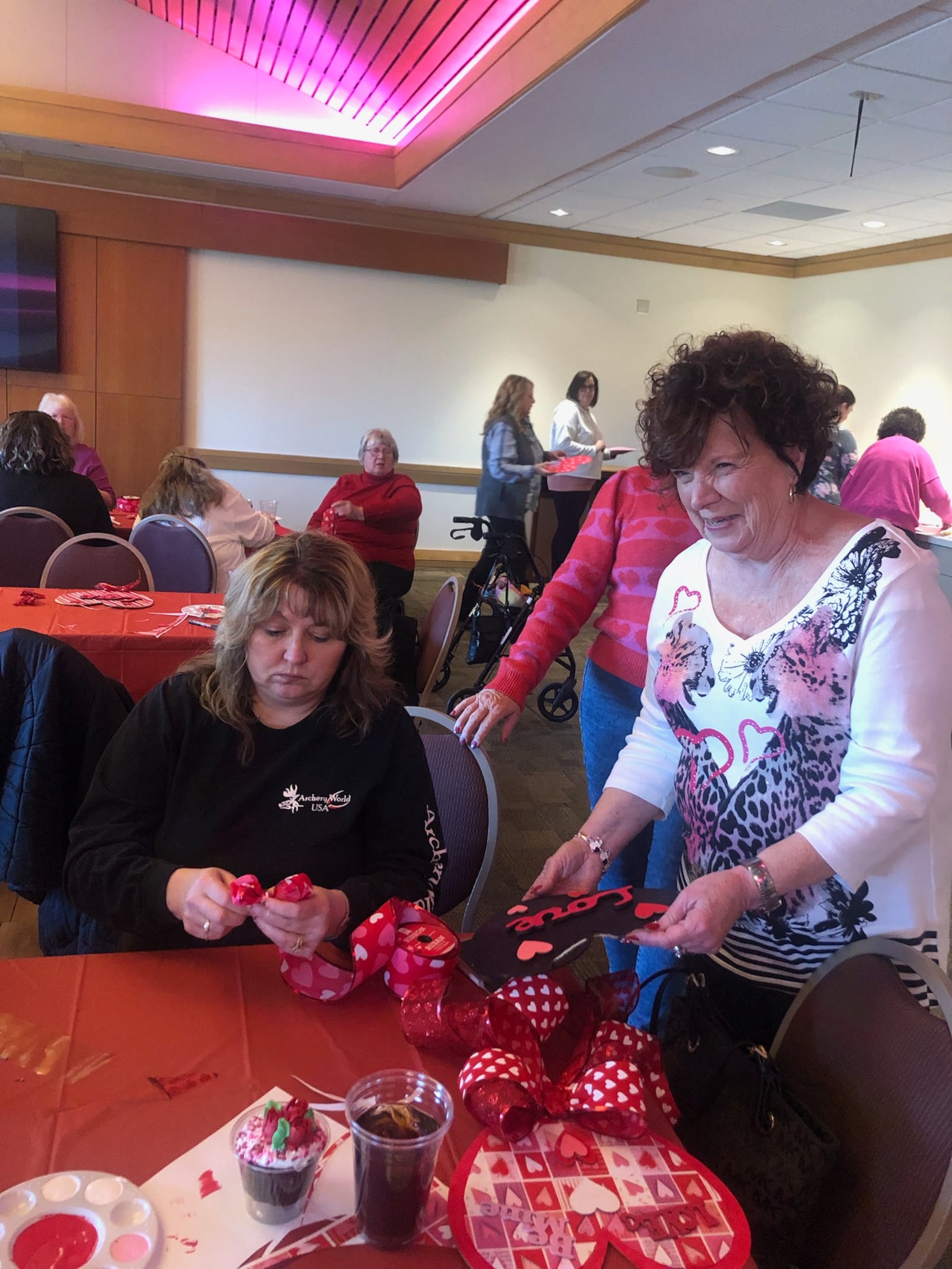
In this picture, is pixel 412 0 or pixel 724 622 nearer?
pixel 724 622

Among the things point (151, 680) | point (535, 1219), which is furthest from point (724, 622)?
point (151, 680)

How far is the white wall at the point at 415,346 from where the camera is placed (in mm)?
7684

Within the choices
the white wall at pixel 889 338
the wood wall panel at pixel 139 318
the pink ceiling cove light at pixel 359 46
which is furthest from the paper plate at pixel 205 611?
the white wall at pixel 889 338

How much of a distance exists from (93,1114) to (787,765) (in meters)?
0.93

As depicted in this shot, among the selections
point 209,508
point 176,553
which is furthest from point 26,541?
point 209,508

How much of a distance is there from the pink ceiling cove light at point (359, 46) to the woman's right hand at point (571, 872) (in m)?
4.60

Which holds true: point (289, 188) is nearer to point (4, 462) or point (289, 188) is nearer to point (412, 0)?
point (412, 0)

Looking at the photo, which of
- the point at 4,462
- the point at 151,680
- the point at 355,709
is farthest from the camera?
the point at 4,462

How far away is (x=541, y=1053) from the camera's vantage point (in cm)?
113

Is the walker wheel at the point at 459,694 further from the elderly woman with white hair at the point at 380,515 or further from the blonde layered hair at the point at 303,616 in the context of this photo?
the blonde layered hair at the point at 303,616

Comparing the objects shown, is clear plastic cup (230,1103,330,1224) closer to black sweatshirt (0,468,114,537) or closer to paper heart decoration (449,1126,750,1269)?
paper heart decoration (449,1126,750,1269)

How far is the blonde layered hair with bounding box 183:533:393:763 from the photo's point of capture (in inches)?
59.1

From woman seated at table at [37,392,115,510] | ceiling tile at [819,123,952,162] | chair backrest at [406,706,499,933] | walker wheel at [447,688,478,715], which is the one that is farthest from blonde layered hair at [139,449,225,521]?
ceiling tile at [819,123,952,162]

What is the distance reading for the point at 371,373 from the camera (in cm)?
806
